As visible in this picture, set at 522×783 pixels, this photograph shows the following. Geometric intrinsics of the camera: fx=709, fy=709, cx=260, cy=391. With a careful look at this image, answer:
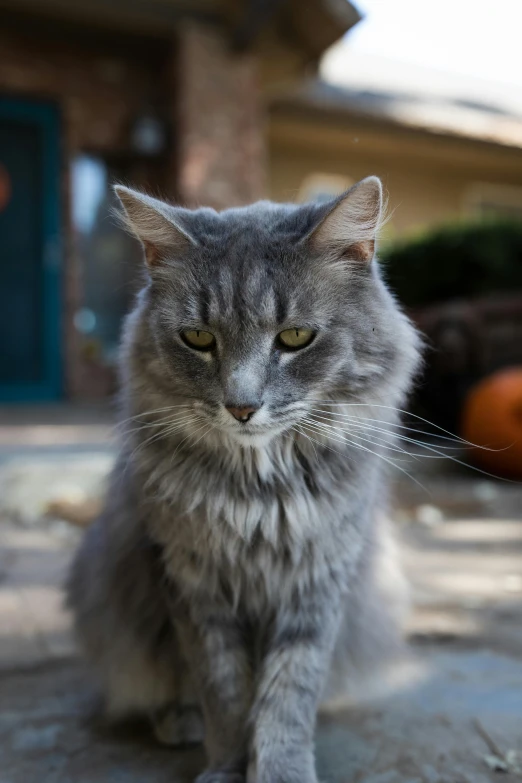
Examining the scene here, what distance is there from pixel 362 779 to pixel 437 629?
0.81 m

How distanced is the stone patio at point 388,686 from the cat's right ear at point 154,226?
1.02 m

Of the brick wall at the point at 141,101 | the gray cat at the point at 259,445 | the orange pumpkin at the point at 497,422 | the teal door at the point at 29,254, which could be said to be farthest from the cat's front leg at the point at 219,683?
the teal door at the point at 29,254

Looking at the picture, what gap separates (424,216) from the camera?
10.1 meters

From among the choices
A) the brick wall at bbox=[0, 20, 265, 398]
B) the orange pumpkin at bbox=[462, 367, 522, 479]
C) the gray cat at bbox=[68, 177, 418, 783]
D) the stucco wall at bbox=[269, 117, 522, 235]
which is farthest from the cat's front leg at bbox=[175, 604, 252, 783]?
the stucco wall at bbox=[269, 117, 522, 235]

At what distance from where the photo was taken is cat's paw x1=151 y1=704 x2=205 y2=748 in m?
1.51

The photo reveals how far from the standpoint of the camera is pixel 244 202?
259 inches

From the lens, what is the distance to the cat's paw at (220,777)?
130 centimetres

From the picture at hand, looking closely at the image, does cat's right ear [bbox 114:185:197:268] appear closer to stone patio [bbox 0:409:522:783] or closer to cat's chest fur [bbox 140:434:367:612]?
cat's chest fur [bbox 140:434:367:612]

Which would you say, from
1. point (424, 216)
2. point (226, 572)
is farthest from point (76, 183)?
point (226, 572)

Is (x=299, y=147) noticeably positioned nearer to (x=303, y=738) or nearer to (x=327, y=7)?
(x=327, y=7)

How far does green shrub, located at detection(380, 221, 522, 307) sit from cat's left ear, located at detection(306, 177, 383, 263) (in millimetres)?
4320

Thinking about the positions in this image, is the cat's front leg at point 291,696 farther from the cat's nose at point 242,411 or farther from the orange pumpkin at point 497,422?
the orange pumpkin at point 497,422

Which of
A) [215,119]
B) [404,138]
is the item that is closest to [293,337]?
[215,119]

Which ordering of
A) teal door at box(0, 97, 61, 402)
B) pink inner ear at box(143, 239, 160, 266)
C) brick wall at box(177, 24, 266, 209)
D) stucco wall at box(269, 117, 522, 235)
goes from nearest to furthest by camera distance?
pink inner ear at box(143, 239, 160, 266)
brick wall at box(177, 24, 266, 209)
teal door at box(0, 97, 61, 402)
stucco wall at box(269, 117, 522, 235)
